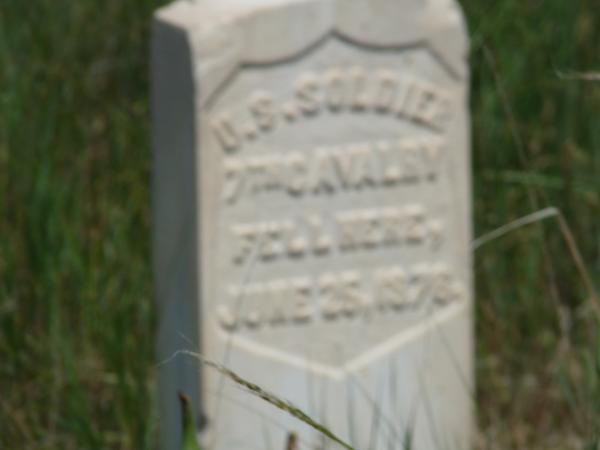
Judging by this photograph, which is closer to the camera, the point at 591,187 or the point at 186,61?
the point at 186,61

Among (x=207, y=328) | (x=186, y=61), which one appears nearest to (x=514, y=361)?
(x=207, y=328)

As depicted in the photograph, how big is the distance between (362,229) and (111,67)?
109 cm

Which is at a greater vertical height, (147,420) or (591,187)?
(591,187)

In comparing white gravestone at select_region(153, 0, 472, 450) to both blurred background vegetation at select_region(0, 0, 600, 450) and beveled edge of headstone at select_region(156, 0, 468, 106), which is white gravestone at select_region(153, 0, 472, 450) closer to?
beveled edge of headstone at select_region(156, 0, 468, 106)

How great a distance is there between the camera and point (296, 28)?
8.08ft

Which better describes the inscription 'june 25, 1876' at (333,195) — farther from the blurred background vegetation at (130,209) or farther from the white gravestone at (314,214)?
the blurred background vegetation at (130,209)

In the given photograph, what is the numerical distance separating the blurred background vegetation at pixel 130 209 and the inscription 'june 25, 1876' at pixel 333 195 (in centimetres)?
20

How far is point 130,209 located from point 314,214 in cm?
63

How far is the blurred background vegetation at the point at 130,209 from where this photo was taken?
2.76m

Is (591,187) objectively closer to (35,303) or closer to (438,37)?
(438,37)

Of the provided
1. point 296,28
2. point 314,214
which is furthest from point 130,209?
point 296,28

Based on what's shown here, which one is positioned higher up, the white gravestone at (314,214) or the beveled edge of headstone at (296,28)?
the beveled edge of headstone at (296,28)

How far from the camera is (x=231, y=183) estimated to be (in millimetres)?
2459

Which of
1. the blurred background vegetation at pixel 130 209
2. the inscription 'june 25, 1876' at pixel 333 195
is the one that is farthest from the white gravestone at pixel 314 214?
the blurred background vegetation at pixel 130 209
